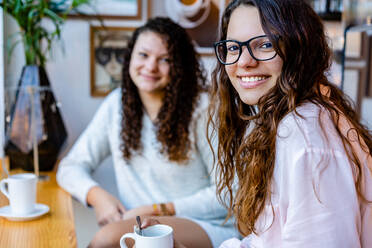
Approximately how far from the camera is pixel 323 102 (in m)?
0.81

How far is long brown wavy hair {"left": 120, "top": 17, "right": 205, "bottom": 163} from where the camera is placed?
1568mm

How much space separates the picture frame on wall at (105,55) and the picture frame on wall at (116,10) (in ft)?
0.18

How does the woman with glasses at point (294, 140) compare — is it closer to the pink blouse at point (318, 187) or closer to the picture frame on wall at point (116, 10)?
the pink blouse at point (318, 187)

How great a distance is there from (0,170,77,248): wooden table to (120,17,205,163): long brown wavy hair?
1.27ft

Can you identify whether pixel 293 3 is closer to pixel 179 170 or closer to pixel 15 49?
pixel 179 170

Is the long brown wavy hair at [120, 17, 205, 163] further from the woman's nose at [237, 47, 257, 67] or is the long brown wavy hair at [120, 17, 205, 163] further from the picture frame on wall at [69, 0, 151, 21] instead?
the woman's nose at [237, 47, 257, 67]

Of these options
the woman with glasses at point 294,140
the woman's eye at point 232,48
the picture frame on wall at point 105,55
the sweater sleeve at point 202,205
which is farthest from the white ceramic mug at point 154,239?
the picture frame on wall at point 105,55

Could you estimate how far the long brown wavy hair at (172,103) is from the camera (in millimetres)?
1568

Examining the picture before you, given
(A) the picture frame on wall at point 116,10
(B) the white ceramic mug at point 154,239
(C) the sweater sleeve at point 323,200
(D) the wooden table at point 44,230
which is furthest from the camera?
(A) the picture frame on wall at point 116,10

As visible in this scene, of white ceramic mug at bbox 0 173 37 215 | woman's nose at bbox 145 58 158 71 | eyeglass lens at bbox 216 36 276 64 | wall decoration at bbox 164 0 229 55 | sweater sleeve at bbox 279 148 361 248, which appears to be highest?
wall decoration at bbox 164 0 229 55

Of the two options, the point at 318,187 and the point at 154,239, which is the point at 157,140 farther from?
the point at 318,187

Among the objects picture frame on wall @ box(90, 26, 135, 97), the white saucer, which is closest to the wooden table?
the white saucer

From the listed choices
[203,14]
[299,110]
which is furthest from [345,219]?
[203,14]

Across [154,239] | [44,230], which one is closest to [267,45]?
[154,239]
